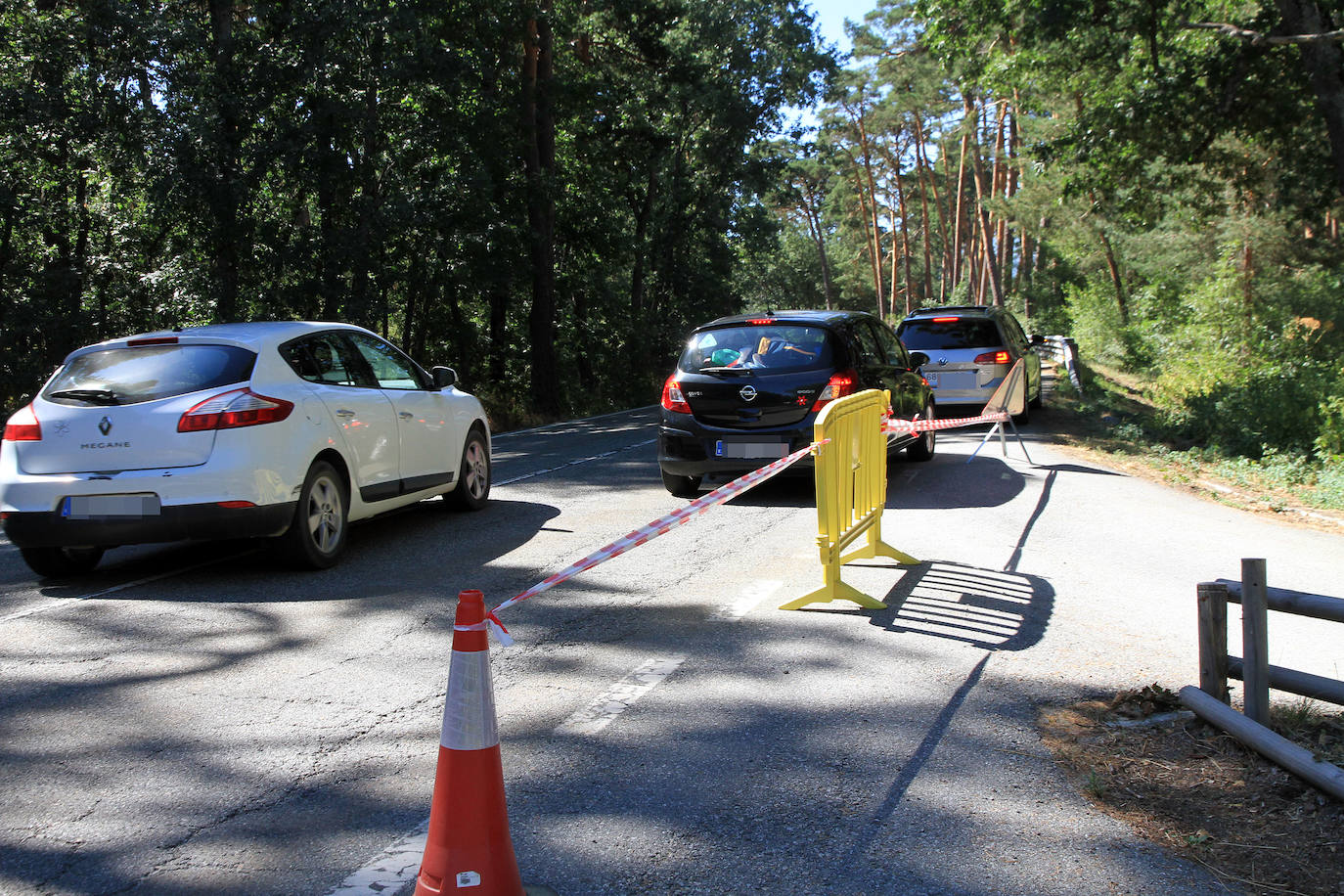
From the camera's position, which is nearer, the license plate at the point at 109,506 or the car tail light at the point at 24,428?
the license plate at the point at 109,506

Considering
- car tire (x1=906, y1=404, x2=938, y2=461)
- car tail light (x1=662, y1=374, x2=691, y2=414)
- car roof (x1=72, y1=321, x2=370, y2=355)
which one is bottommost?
car tire (x1=906, y1=404, x2=938, y2=461)

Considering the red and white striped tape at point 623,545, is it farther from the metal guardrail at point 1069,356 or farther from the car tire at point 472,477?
the metal guardrail at point 1069,356

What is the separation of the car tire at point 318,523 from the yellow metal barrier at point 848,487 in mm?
3310

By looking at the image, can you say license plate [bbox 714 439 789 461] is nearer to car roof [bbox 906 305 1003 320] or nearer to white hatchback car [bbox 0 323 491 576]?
white hatchback car [bbox 0 323 491 576]

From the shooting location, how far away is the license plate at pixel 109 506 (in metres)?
Answer: 6.74

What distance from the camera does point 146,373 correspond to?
23.2 ft

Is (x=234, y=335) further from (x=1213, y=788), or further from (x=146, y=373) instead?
(x=1213, y=788)

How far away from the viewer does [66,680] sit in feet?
17.0

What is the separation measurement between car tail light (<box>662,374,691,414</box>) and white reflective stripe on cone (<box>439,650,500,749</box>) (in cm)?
711

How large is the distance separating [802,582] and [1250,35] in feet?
42.5

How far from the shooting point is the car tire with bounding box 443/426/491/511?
387 inches

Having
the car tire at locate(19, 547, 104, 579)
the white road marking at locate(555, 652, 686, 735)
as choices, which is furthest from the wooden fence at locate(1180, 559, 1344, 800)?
the car tire at locate(19, 547, 104, 579)

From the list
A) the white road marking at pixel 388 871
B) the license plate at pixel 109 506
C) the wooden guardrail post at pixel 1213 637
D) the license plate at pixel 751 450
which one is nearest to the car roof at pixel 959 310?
the license plate at pixel 751 450

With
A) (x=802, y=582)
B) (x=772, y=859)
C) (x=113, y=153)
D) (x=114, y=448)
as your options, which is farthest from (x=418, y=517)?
(x=113, y=153)
